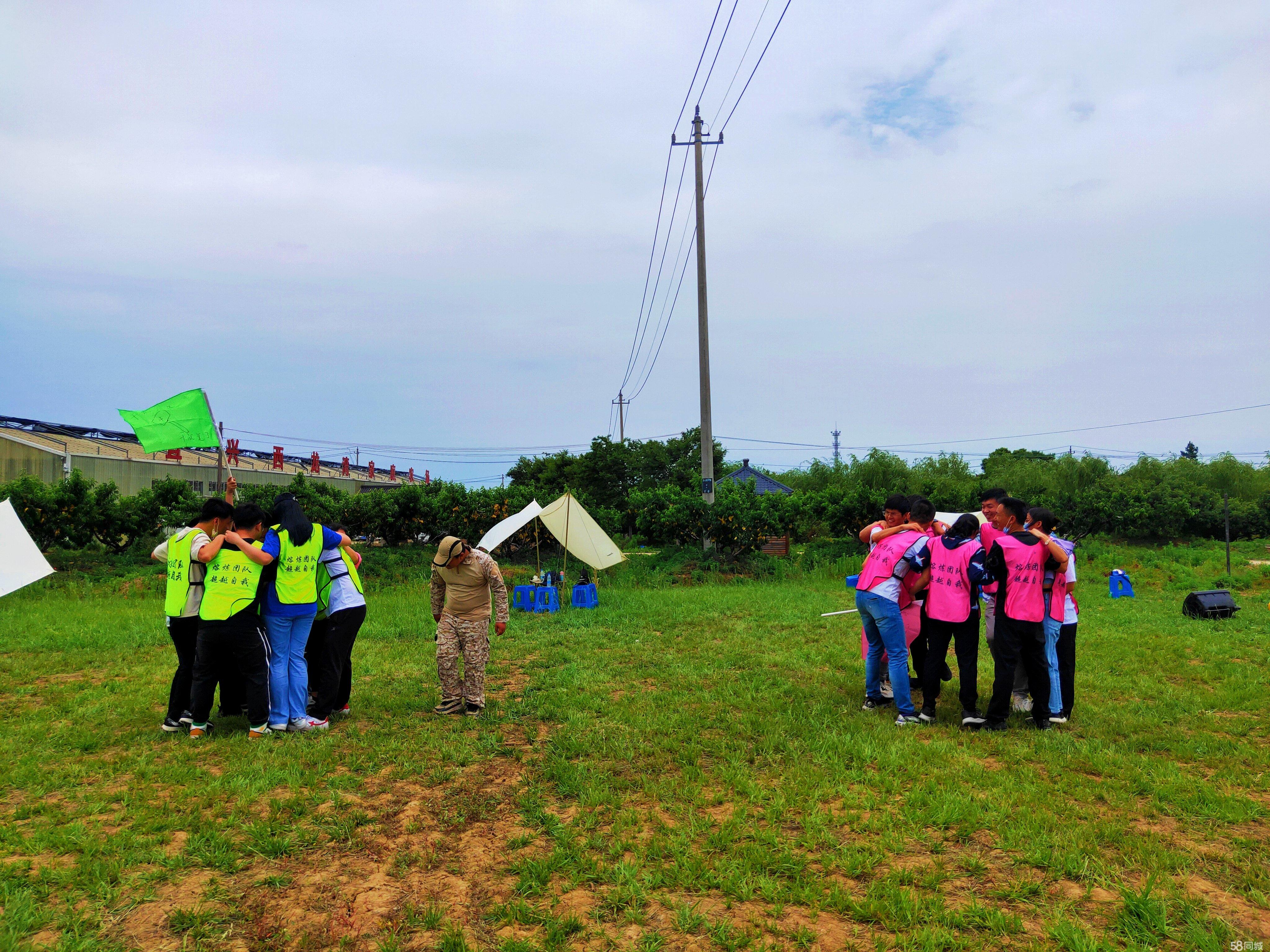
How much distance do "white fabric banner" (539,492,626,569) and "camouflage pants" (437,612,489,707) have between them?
6848mm

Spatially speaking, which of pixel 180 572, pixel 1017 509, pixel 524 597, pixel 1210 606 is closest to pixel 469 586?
pixel 180 572

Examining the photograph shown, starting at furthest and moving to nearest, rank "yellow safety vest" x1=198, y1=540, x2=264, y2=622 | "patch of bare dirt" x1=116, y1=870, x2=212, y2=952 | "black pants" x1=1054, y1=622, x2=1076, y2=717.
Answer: "black pants" x1=1054, y1=622, x2=1076, y2=717 < "yellow safety vest" x1=198, y1=540, x2=264, y2=622 < "patch of bare dirt" x1=116, y1=870, x2=212, y2=952

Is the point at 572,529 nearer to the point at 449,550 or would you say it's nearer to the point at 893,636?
the point at 449,550

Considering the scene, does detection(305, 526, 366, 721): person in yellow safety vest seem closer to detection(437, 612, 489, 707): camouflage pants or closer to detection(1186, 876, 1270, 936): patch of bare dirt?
detection(437, 612, 489, 707): camouflage pants

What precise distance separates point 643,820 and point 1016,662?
319 centimetres

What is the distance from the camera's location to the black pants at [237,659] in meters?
5.34

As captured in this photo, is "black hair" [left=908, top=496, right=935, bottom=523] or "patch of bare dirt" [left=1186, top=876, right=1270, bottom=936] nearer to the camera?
"patch of bare dirt" [left=1186, top=876, right=1270, bottom=936]

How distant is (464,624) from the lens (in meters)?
6.33

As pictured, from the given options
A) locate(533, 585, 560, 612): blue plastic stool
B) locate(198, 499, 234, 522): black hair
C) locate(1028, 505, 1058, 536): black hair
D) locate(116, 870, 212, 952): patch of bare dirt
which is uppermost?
locate(198, 499, 234, 522): black hair

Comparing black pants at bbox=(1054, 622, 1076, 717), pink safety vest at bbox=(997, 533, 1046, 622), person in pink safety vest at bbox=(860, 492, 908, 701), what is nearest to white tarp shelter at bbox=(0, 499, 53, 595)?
person in pink safety vest at bbox=(860, 492, 908, 701)

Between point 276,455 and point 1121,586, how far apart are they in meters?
40.5

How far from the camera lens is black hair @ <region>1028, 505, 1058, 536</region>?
19.3ft

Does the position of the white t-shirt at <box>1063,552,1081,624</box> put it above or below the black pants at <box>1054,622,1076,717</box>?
above

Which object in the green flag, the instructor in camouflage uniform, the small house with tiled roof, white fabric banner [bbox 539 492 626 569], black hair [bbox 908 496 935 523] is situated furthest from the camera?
the small house with tiled roof
